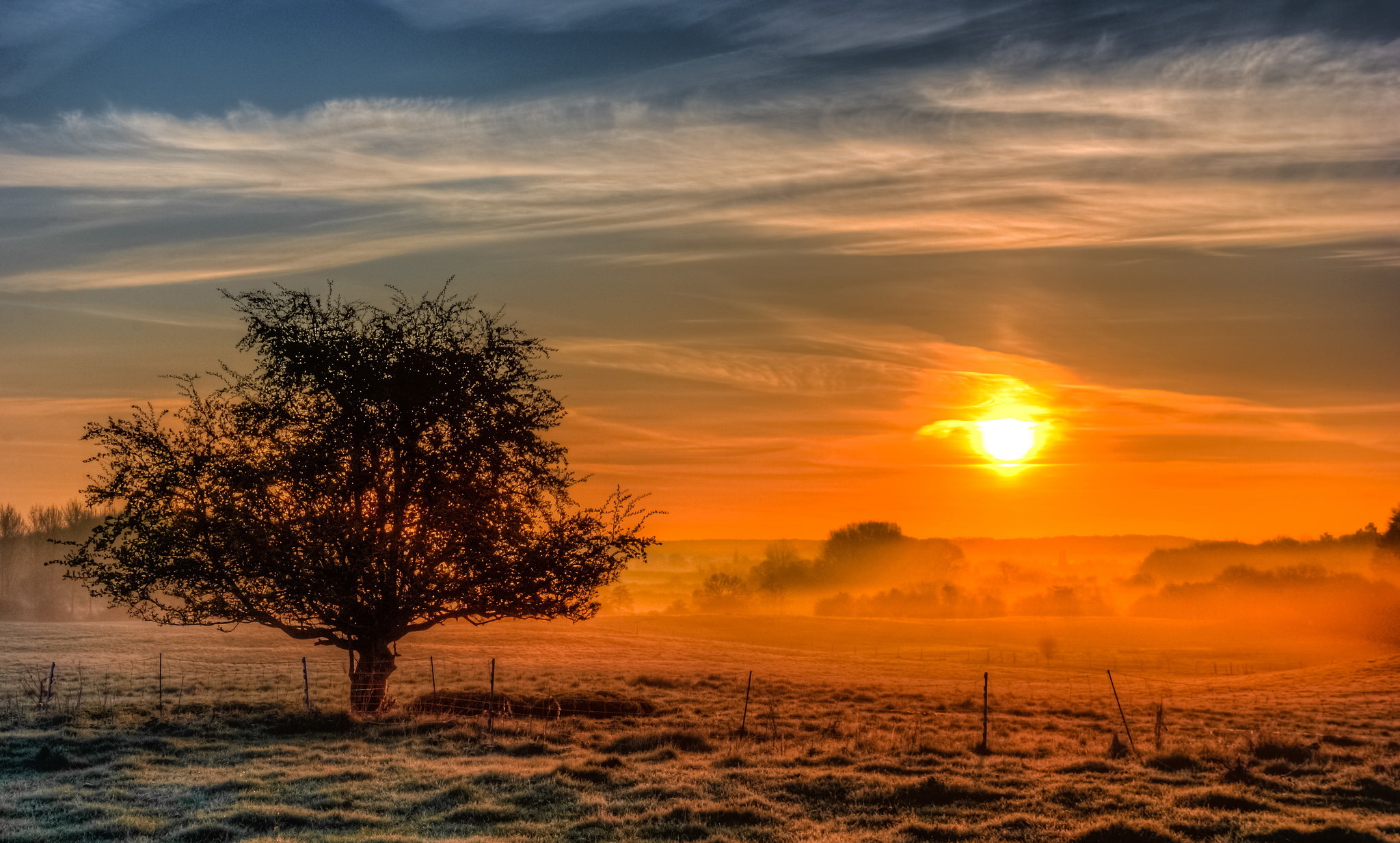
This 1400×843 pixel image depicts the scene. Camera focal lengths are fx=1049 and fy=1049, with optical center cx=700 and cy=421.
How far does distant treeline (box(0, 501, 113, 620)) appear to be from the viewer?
134125mm

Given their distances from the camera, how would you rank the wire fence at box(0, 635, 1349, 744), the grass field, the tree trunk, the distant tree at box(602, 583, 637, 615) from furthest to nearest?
1. the distant tree at box(602, 583, 637, 615)
2. the wire fence at box(0, 635, 1349, 744)
3. the tree trunk
4. the grass field

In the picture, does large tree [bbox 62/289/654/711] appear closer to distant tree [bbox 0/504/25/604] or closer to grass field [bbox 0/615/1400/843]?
grass field [bbox 0/615/1400/843]

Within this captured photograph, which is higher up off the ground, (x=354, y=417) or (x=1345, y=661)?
(x=354, y=417)

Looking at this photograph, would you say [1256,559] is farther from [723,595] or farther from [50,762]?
[50,762]

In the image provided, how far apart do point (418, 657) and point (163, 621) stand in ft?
92.6

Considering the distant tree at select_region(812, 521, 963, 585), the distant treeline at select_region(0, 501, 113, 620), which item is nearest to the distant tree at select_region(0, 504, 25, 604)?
the distant treeline at select_region(0, 501, 113, 620)

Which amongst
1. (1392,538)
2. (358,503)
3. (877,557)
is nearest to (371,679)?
(358,503)

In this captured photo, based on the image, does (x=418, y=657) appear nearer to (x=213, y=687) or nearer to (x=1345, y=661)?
(x=213, y=687)

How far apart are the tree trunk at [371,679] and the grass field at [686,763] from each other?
64.9 inches

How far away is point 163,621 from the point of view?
97.3ft

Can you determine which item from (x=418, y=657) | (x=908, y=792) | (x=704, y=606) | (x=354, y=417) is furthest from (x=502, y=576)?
(x=704, y=606)

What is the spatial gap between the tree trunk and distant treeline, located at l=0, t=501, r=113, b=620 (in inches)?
4776

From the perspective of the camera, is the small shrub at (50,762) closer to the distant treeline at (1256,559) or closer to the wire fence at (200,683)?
the wire fence at (200,683)

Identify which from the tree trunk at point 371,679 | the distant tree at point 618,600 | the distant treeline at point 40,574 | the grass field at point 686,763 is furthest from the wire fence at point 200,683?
the distant tree at point 618,600
